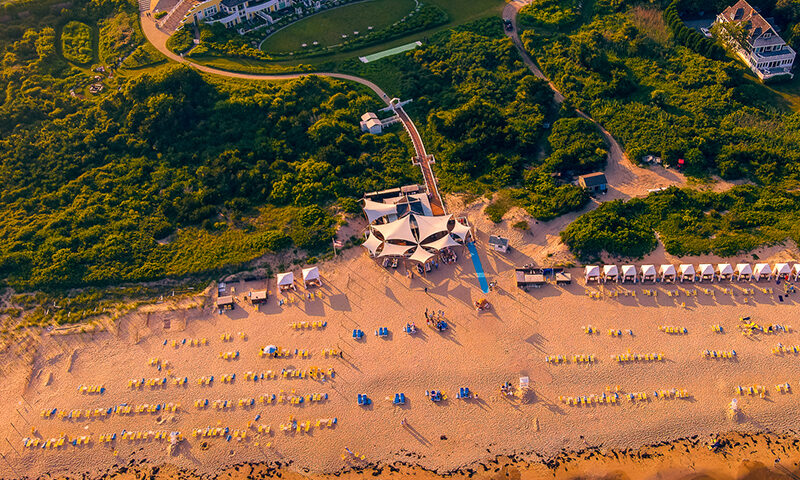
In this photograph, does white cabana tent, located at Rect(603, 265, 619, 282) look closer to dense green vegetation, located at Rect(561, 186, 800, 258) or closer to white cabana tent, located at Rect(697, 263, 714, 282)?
dense green vegetation, located at Rect(561, 186, 800, 258)

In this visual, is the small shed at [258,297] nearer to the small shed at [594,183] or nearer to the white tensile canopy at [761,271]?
the small shed at [594,183]

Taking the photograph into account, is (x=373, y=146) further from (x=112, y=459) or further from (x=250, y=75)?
(x=112, y=459)

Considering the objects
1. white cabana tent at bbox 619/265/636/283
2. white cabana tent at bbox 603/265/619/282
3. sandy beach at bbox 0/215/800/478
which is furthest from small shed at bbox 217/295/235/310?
white cabana tent at bbox 619/265/636/283

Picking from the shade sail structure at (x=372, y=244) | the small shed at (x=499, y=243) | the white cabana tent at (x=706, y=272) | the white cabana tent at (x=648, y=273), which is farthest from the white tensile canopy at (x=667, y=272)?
the shade sail structure at (x=372, y=244)

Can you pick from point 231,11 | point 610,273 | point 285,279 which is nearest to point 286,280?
point 285,279

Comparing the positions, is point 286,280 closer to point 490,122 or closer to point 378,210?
point 378,210

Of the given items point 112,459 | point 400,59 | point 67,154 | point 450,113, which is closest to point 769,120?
point 450,113
